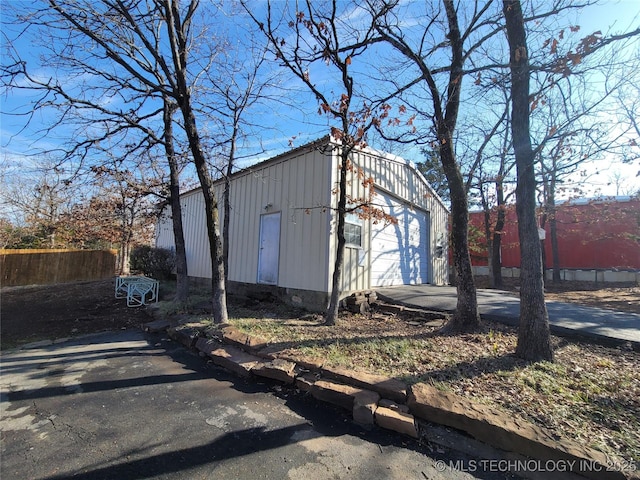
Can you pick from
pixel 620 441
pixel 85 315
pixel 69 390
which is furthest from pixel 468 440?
pixel 85 315

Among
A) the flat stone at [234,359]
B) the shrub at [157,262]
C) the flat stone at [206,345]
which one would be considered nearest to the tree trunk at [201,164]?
the flat stone at [206,345]

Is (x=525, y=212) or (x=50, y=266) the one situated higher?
(x=525, y=212)

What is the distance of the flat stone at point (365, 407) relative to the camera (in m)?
2.65

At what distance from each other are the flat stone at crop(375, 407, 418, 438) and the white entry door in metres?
4.81

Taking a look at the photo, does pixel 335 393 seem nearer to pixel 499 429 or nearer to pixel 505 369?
pixel 499 429

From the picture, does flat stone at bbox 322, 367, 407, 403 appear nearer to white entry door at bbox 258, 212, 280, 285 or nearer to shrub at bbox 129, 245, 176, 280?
white entry door at bbox 258, 212, 280, 285

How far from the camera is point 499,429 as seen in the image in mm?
2262

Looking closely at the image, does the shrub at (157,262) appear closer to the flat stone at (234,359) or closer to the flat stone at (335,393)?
the flat stone at (234,359)

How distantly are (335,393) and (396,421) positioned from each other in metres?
0.67

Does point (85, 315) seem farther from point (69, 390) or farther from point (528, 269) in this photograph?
point (528, 269)

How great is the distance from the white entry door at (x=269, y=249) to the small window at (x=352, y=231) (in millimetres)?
1821

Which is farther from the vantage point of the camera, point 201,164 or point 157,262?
point 157,262

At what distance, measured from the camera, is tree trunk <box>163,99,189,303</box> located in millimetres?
7412

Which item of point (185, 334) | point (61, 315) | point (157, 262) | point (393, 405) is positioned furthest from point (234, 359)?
point (157, 262)
